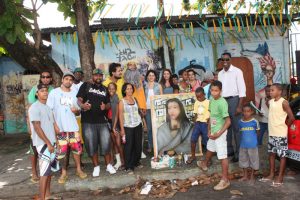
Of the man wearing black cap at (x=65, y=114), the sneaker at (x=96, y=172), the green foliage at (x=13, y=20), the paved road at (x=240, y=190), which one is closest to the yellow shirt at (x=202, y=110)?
the paved road at (x=240, y=190)

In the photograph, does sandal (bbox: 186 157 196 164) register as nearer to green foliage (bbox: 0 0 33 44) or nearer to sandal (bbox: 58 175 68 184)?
sandal (bbox: 58 175 68 184)

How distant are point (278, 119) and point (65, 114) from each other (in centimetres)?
355

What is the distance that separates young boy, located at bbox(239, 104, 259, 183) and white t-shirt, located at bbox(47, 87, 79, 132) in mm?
2897

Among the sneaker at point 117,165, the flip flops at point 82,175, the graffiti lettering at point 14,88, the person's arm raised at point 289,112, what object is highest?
the graffiti lettering at point 14,88

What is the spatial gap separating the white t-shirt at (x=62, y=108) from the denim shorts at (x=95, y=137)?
0.23 metres

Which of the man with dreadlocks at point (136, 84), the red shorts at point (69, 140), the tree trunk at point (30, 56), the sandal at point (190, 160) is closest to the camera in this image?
the red shorts at point (69, 140)

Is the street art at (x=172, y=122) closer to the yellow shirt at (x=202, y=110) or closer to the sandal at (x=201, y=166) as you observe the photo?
the yellow shirt at (x=202, y=110)

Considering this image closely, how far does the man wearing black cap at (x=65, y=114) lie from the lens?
582 centimetres

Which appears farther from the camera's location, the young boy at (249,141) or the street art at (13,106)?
the street art at (13,106)

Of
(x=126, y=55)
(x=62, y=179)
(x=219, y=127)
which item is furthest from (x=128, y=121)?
(x=126, y=55)

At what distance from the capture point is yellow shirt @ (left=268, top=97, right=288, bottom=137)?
5.27 meters

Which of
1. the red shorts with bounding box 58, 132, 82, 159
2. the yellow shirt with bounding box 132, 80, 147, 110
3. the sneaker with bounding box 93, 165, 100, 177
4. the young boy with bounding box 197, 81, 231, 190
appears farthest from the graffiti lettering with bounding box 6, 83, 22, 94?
the young boy with bounding box 197, 81, 231, 190

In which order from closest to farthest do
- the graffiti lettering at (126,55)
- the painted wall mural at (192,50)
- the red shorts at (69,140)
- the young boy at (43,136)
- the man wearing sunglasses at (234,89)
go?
the young boy at (43,136)
the red shorts at (69,140)
the man wearing sunglasses at (234,89)
the painted wall mural at (192,50)
the graffiti lettering at (126,55)

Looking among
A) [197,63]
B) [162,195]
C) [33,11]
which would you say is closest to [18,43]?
[33,11]
